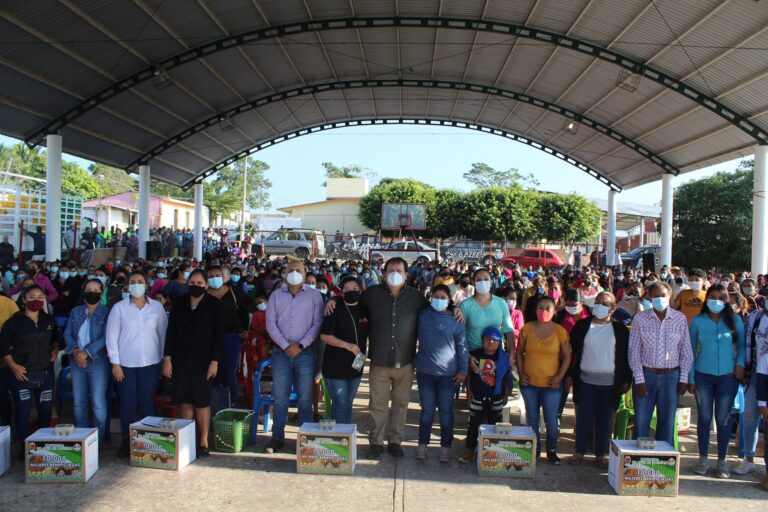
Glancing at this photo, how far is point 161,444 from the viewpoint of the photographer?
17.4 feet

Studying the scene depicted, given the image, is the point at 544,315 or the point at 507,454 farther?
the point at 544,315

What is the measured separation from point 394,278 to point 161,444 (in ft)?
8.00

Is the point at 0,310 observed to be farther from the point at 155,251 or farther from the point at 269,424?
the point at 155,251

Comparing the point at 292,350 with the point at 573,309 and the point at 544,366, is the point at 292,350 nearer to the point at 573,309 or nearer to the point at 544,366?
the point at 544,366

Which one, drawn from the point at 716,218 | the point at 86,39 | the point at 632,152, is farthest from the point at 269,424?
the point at 716,218

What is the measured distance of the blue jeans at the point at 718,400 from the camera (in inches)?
214

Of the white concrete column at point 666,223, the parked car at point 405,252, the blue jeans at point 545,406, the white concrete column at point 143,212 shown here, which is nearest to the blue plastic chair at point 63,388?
the blue jeans at point 545,406

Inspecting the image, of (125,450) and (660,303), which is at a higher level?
(660,303)

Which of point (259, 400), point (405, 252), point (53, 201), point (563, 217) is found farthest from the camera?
point (563, 217)

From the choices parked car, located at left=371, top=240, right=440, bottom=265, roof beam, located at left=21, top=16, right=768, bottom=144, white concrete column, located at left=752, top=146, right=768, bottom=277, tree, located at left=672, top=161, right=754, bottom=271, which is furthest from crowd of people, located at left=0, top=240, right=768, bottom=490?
tree, located at left=672, top=161, right=754, bottom=271

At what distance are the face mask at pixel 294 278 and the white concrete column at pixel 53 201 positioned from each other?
1495 cm

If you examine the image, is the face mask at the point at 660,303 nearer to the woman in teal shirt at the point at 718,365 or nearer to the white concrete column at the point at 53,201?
Result: the woman in teal shirt at the point at 718,365

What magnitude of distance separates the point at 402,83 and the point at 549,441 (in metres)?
19.4

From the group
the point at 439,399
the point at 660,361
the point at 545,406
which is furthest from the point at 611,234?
the point at 439,399
